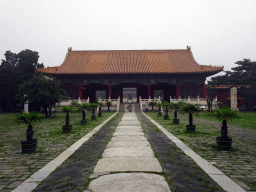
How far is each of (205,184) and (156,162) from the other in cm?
103

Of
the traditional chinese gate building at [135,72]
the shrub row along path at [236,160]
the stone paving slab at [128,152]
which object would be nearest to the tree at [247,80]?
the traditional chinese gate building at [135,72]

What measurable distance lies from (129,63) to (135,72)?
8.79ft

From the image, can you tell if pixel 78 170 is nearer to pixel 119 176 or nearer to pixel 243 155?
pixel 119 176

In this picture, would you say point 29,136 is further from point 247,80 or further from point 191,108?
point 247,80

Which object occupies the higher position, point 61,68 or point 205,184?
point 61,68

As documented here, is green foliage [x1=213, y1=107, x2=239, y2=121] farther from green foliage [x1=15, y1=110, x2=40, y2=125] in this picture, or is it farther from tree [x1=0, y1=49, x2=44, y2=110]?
tree [x1=0, y1=49, x2=44, y2=110]

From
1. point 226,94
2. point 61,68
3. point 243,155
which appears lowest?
point 243,155

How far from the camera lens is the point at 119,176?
2865mm

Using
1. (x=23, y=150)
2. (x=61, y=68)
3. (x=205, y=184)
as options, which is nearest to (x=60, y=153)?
(x=23, y=150)

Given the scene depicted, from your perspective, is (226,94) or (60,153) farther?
(226,94)

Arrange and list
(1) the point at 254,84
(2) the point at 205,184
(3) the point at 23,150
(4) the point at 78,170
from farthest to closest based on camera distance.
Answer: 1. (1) the point at 254,84
2. (3) the point at 23,150
3. (4) the point at 78,170
4. (2) the point at 205,184

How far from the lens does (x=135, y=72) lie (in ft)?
78.8

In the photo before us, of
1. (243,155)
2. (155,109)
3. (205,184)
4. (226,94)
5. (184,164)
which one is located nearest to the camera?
(205,184)

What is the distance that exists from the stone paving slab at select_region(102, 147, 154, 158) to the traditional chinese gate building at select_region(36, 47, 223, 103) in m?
19.7
